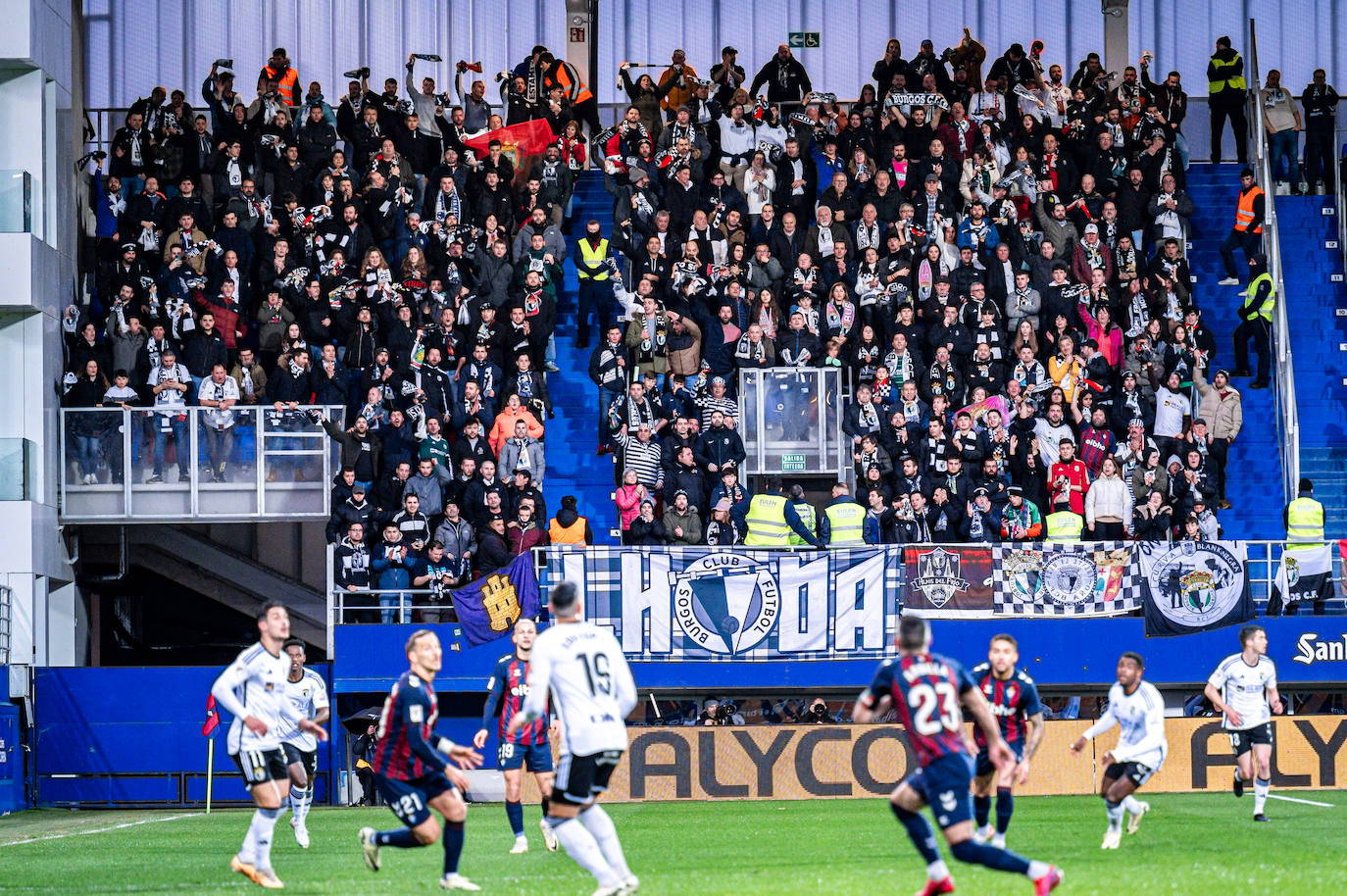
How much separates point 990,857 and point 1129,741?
651 centimetres

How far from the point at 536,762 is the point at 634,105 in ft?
58.1

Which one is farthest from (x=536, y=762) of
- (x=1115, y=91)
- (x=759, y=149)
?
(x=1115, y=91)

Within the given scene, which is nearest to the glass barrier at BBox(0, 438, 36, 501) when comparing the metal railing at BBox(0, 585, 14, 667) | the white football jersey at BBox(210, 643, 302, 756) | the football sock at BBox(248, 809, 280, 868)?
the metal railing at BBox(0, 585, 14, 667)

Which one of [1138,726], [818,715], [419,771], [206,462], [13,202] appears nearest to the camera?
[419,771]

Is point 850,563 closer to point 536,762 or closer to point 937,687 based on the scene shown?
point 536,762

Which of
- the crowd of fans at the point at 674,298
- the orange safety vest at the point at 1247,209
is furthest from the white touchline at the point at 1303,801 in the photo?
the orange safety vest at the point at 1247,209

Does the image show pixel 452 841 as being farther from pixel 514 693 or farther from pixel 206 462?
pixel 206 462

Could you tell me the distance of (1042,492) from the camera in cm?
2655

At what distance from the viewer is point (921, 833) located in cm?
→ 1123

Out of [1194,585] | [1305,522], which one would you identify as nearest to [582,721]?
[1194,585]

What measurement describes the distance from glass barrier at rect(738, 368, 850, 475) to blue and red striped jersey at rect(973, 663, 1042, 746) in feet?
40.4

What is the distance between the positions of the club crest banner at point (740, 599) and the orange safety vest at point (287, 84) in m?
11.2

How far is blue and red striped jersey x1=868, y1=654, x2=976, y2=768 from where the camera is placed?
1134cm

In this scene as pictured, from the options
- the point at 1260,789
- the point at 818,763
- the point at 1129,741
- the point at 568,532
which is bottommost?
the point at 818,763
